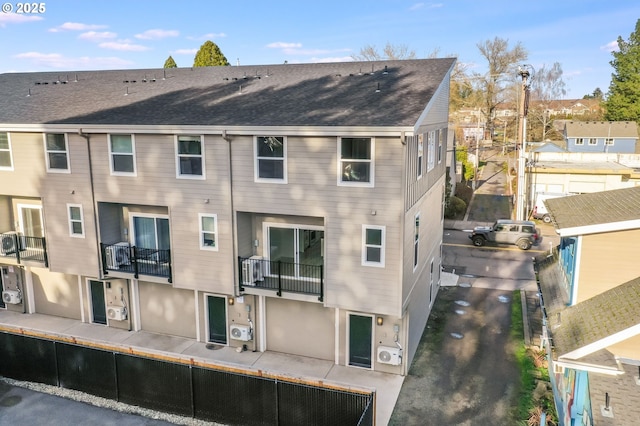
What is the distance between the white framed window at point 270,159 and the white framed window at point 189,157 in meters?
1.92

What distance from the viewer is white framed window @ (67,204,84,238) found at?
16469mm

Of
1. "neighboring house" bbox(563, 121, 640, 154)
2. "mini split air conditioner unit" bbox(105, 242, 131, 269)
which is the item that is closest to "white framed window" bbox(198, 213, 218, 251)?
"mini split air conditioner unit" bbox(105, 242, 131, 269)

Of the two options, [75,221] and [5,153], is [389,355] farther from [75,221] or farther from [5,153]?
[5,153]

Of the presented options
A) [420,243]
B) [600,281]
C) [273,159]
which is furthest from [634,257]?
[273,159]

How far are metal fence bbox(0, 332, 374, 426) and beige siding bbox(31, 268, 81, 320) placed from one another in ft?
12.0

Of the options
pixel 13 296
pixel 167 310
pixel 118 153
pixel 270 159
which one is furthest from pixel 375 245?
pixel 13 296

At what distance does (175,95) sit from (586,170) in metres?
29.0

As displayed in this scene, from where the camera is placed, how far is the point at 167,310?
55.6 ft

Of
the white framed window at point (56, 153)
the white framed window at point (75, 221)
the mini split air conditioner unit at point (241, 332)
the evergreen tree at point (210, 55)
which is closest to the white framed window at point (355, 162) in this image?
the mini split air conditioner unit at point (241, 332)

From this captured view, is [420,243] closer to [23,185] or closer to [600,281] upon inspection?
[600,281]

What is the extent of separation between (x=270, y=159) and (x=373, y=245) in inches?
157

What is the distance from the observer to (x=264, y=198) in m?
14.2

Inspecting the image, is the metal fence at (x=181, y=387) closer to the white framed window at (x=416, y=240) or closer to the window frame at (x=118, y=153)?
the white framed window at (x=416, y=240)

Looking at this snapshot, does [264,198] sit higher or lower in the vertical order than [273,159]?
lower
